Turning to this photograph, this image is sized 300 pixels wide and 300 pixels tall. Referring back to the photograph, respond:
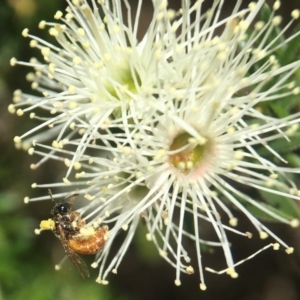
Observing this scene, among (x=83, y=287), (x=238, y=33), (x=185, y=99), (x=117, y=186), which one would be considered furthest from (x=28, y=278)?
(x=238, y=33)

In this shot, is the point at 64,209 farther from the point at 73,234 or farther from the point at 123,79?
the point at 123,79

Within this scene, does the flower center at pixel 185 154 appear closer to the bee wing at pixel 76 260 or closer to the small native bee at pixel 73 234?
the small native bee at pixel 73 234

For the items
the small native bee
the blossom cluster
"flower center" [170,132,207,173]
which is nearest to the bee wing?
the small native bee

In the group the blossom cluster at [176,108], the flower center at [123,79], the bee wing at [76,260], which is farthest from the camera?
the bee wing at [76,260]

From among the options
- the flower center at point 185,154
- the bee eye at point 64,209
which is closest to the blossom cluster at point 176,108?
the flower center at point 185,154

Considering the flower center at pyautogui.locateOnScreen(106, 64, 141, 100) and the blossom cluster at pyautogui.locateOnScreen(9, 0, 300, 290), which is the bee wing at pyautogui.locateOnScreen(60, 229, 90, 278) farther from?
the flower center at pyautogui.locateOnScreen(106, 64, 141, 100)
